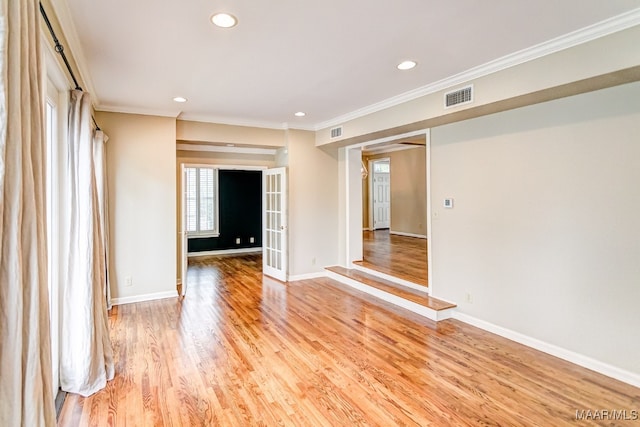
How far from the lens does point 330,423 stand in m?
2.23

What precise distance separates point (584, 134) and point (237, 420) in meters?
3.57

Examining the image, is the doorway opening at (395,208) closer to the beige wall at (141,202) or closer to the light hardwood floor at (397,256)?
the light hardwood floor at (397,256)

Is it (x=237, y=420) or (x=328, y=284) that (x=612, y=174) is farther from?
(x=328, y=284)

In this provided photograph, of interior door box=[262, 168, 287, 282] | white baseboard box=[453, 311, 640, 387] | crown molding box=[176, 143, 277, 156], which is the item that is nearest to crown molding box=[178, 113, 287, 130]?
interior door box=[262, 168, 287, 282]

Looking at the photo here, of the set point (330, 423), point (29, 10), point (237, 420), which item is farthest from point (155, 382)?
point (29, 10)

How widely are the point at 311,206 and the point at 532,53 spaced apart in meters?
3.94

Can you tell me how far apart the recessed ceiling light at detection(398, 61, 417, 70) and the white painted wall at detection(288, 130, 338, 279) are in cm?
291

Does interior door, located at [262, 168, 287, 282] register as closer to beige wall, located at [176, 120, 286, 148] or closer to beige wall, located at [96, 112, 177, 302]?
beige wall, located at [176, 120, 286, 148]

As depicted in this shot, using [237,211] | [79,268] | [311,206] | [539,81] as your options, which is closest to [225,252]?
[237,211]

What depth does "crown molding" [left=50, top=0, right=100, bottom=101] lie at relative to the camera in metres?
2.16

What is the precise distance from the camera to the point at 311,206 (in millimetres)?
6062

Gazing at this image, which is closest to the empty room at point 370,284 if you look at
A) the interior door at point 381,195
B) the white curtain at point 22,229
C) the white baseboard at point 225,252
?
the white curtain at point 22,229

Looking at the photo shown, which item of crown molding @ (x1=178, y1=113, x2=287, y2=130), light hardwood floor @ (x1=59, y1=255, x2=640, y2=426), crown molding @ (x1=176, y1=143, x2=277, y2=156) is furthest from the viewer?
crown molding @ (x1=176, y1=143, x2=277, y2=156)

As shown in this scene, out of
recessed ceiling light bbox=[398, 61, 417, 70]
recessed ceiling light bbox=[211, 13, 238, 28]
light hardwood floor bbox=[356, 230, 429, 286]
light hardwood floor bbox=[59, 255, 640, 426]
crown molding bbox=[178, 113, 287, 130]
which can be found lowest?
light hardwood floor bbox=[59, 255, 640, 426]
